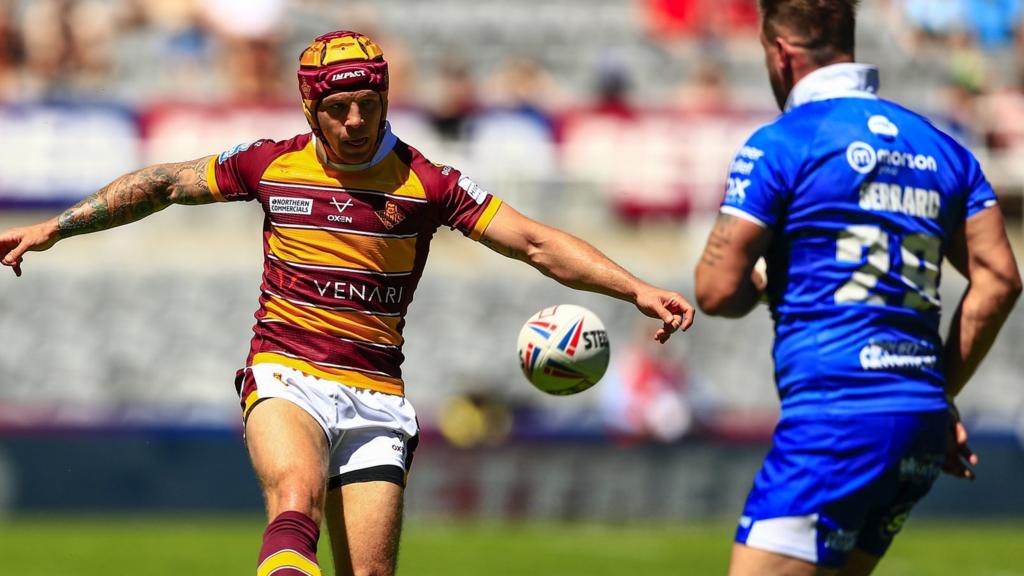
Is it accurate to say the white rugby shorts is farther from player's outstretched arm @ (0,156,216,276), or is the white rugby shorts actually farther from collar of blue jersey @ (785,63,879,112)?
collar of blue jersey @ (785,63,879,112)

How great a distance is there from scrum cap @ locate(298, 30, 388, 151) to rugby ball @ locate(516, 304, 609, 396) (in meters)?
1.12

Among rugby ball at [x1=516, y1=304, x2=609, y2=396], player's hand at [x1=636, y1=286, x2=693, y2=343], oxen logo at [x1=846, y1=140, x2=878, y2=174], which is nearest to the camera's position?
oxen logo at [x1=846, y1=140, x2=878, y2=174]

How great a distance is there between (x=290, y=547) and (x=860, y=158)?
7.65 ft

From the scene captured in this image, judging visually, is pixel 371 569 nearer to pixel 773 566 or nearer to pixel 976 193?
pixel 773 566

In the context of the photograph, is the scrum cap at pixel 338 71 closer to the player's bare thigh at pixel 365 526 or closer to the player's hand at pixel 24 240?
the player's hand at pixel 24 240

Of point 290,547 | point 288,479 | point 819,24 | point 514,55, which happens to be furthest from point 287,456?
point 514,55

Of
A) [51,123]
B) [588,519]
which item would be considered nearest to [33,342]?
[51,123]

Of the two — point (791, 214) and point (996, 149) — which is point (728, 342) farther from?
point (791, 214)

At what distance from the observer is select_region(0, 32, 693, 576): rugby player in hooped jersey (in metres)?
6.53

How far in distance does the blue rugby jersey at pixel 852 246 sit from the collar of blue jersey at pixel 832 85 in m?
0.11

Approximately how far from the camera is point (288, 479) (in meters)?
6.12

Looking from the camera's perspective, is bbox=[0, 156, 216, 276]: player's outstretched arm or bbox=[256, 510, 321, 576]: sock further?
bbox=[0, 156, 216, 276]: player's outstretched arm

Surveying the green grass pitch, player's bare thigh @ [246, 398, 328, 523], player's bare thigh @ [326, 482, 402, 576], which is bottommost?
the green grass pitch

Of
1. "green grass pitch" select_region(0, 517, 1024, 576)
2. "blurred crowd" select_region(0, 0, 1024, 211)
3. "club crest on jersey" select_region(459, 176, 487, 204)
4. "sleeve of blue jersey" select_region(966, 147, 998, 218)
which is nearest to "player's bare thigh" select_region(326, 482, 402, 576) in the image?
"club crest on jersey" select_region(459, 176, 487, 204)
